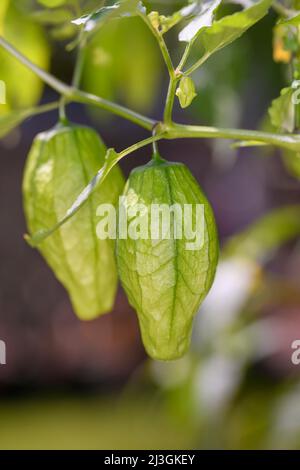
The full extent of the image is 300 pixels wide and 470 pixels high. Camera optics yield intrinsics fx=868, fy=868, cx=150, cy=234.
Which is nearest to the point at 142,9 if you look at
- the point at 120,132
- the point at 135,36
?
the point at 135,36

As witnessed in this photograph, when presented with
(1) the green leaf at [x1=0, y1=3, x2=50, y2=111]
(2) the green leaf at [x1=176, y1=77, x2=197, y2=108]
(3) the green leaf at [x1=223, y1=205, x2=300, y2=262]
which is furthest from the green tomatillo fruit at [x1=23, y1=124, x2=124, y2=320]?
(3) the green leaf at [x1=223, y1=205, x2=300, y2=262]

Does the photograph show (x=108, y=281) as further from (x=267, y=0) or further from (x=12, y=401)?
(x=12, y=401)

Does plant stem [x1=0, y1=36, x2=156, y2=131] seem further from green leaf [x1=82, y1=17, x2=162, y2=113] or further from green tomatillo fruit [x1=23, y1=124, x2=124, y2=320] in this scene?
green leaf [x1=82, y1=17, x2=162, y2=113]

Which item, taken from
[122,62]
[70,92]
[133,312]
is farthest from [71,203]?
→ [133,312]

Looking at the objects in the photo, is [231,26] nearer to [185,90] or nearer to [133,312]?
[185,90]

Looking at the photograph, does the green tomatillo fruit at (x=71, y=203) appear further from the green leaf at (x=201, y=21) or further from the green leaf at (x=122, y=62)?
the green leaf at (x=122, y=62)

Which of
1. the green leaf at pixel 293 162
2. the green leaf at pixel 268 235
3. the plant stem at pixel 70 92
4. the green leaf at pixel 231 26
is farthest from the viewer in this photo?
the green leaf at pixel 268 235

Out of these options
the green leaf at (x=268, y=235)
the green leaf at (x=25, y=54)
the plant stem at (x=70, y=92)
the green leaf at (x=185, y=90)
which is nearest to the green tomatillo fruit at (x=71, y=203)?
the plant stem at (x=70, y=92)

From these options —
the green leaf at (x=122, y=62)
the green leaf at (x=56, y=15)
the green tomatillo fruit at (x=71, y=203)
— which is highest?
the green leaf at (x=122, y=62)
